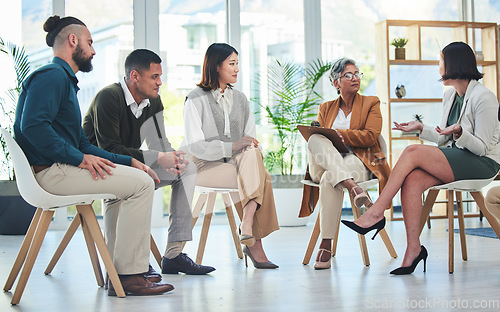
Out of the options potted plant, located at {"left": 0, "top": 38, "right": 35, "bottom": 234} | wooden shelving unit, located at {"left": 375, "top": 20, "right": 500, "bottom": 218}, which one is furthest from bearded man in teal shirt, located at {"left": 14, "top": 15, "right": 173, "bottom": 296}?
wooden shelving unit, located at {"left": 375, "top": 20, "right": 500, "bottom": 218}

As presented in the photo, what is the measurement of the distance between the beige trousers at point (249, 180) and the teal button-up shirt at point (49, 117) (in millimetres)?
849

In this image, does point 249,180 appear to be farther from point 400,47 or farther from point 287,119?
point 400,47

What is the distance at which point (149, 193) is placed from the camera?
87.6 inches

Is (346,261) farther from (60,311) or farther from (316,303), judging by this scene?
(60,311)

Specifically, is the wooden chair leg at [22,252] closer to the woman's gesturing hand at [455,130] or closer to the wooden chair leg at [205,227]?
the wooden chair leg at [205,227]

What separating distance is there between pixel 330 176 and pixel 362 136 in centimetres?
35

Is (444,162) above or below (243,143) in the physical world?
below

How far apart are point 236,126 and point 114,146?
83 cm

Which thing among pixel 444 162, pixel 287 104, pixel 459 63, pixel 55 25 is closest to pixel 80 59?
pixel 55 25

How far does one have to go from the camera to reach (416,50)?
5.73 metres

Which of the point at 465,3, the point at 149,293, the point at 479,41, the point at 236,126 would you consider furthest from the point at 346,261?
the point at 465,3

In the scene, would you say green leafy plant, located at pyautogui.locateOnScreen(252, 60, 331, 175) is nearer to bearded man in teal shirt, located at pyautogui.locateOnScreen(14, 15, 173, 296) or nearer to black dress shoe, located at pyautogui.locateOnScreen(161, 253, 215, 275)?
black dress shoe, located at pyautogui.locateOnScreen(161, 253, 215, 275)

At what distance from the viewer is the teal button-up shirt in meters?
2.08

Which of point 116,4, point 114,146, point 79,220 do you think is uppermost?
point 116,4
